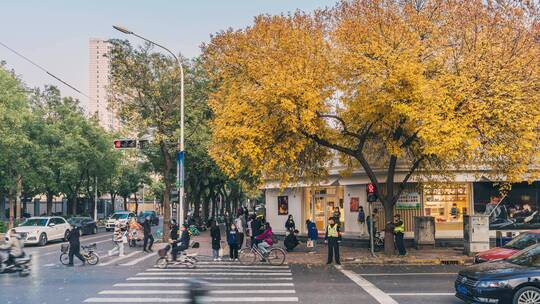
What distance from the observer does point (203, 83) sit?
3325 centimetres

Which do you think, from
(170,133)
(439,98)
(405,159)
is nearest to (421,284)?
(439,98)

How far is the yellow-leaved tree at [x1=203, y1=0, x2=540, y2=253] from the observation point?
18562 millimetres

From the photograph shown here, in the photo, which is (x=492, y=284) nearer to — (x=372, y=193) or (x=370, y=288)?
(x=370, y=288)

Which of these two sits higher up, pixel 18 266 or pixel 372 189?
pixel 372 189

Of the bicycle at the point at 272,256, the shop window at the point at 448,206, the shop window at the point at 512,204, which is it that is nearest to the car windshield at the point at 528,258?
the bicycle at the point at 272,256

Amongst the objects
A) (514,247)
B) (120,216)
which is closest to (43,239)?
(120,216)

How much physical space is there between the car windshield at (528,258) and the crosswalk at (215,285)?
4696 millimetres

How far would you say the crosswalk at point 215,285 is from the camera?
40.3 feet

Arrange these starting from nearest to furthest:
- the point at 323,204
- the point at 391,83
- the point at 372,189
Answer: the point at 391,83, the point at 372,189, the point at 323,204

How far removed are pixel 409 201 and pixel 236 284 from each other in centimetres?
1510

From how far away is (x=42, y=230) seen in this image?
1218 inches

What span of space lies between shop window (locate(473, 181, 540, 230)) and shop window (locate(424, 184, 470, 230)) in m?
0.57

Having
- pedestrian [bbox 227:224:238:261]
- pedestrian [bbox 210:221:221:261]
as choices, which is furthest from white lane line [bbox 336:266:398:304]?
pedestrian [bbox 210:221:221:261]

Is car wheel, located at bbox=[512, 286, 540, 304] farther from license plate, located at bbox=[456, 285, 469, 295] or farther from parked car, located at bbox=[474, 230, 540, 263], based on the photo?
parked car, located at bbox=[474, 230, 540, 263]
